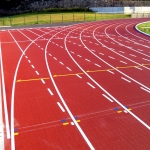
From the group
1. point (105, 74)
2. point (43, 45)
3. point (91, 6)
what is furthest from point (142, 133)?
point (91, 6)

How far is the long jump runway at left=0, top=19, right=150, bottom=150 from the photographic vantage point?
24.0ft

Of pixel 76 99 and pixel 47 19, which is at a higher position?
Answer: pixel 47 19

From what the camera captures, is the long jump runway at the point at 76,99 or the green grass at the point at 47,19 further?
the green grass at the point at 47,19

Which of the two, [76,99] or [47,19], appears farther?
[47,19]

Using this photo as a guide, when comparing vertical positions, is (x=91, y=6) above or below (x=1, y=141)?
above

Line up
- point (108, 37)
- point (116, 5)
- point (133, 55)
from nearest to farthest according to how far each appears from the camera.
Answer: point (133, 55), point (108, 37), point (116, 5)

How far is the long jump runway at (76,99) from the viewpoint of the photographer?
7.33 meters

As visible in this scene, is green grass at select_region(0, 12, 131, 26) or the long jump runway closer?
the long jump runway

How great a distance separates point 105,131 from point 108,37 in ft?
66.2

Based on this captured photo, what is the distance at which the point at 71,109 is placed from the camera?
9.26 metres

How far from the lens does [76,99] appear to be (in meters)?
10.2

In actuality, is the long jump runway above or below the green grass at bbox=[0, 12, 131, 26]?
below

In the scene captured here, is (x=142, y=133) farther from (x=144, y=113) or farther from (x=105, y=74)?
(x=105, y=74)

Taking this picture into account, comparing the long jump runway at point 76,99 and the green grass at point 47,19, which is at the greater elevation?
the green grass at point 47,19
